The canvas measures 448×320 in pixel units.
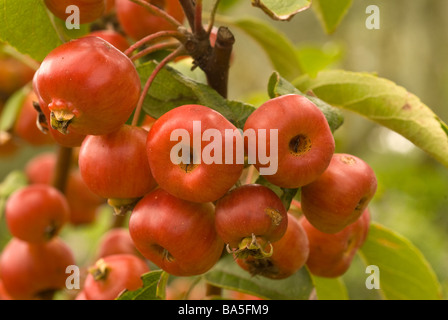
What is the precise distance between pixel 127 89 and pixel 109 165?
9 cm

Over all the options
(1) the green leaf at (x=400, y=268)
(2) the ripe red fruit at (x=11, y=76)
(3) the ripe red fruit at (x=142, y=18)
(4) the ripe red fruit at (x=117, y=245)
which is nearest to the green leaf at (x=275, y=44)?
(3) the ripe red fruit at (x=142, y=18)

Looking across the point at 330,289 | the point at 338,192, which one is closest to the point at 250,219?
the point at 338,192

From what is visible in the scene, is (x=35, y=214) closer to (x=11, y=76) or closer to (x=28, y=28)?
(x=28, y=28)

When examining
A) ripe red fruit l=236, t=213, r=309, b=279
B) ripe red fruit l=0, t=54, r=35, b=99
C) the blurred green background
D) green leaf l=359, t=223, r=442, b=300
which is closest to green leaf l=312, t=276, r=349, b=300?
green leaf l=359, t=223, r=442, b=300

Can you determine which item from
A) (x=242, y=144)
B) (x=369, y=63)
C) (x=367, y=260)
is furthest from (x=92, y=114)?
(x=369, y=63)

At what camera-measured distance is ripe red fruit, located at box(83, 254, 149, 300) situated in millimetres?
796

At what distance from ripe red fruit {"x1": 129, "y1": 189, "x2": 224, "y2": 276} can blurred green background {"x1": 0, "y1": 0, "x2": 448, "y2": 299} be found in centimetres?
97

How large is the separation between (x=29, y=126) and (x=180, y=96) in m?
0.73

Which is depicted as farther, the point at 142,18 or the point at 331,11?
the point at 331,11

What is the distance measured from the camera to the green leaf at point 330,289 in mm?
988

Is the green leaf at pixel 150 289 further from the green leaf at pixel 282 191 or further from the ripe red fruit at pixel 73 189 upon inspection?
the ripe red fruit at pixel 73 189

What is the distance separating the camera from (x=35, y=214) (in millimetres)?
1001

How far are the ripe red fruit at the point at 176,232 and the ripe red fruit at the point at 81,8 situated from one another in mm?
241
